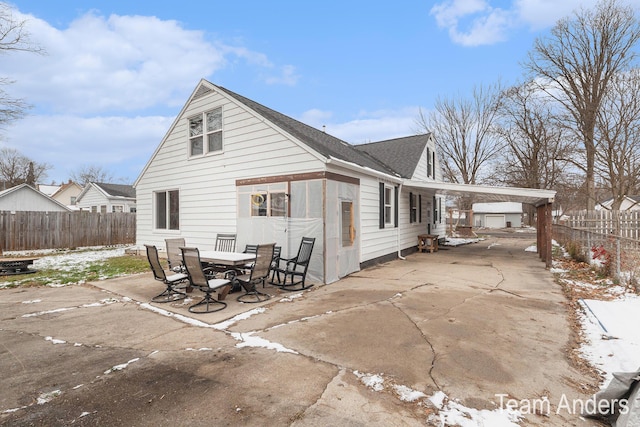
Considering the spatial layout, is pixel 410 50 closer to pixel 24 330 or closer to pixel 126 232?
pixel 24 330

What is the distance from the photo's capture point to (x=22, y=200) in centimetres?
2145

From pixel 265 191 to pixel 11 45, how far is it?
11759 mm

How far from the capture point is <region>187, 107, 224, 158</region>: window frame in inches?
382

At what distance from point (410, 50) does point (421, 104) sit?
19175 millimetres

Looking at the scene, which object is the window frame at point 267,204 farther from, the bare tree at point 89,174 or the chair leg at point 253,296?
the bare tree at point 89,174

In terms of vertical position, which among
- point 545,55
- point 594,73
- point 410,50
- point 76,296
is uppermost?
point 545,55

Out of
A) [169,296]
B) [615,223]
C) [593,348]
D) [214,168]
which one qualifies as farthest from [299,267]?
[615,223]

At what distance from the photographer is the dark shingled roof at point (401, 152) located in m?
13.6

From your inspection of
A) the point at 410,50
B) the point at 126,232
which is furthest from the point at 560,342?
the point at 126,232

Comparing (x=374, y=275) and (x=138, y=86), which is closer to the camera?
(x=374, y=275)

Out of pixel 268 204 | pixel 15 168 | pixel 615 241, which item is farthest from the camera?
pixel 15 168

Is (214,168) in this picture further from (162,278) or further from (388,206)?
(388,206)

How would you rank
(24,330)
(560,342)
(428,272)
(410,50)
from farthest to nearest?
(410,50), (428,272), (24,330), (560,342)

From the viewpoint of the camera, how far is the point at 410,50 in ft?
44.0
